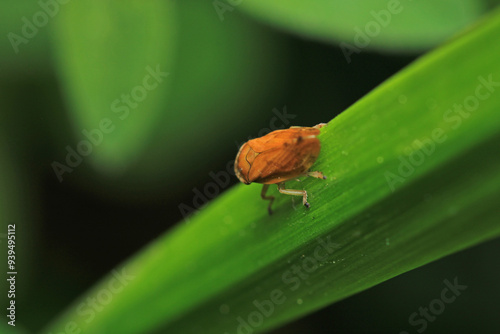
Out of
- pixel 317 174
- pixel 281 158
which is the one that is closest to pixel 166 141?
pixel 281 158

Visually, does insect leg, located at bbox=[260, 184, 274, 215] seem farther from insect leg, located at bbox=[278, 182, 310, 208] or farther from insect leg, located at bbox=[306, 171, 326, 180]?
insect leg, located at bbox=[306, 171, 326, 180]

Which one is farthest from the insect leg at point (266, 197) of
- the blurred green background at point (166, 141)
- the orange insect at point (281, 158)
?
the blurred green background at point (166, 141)

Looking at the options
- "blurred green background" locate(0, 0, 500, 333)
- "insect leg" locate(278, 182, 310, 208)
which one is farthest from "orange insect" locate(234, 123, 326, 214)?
"blurred green background" locate(0, 0, 500, 333)

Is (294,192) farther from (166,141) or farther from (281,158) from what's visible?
(166,141)

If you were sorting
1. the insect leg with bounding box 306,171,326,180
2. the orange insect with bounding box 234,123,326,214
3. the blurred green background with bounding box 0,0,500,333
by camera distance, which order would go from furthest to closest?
the blurred green background with bounding box 0,0,500,333
the orange insect with bounding box 234,123,326,214
the insect leg with bounding box 306,171,326,180

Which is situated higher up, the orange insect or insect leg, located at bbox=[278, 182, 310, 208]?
the orange insect

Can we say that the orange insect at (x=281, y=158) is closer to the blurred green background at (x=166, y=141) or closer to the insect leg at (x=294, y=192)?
the insect leg at (x=294, y=192)

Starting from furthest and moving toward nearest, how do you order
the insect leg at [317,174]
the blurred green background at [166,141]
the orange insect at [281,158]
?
the blurred green background at [166,141]
the orange insect at [281,158]
the insect leg at [317,174]
